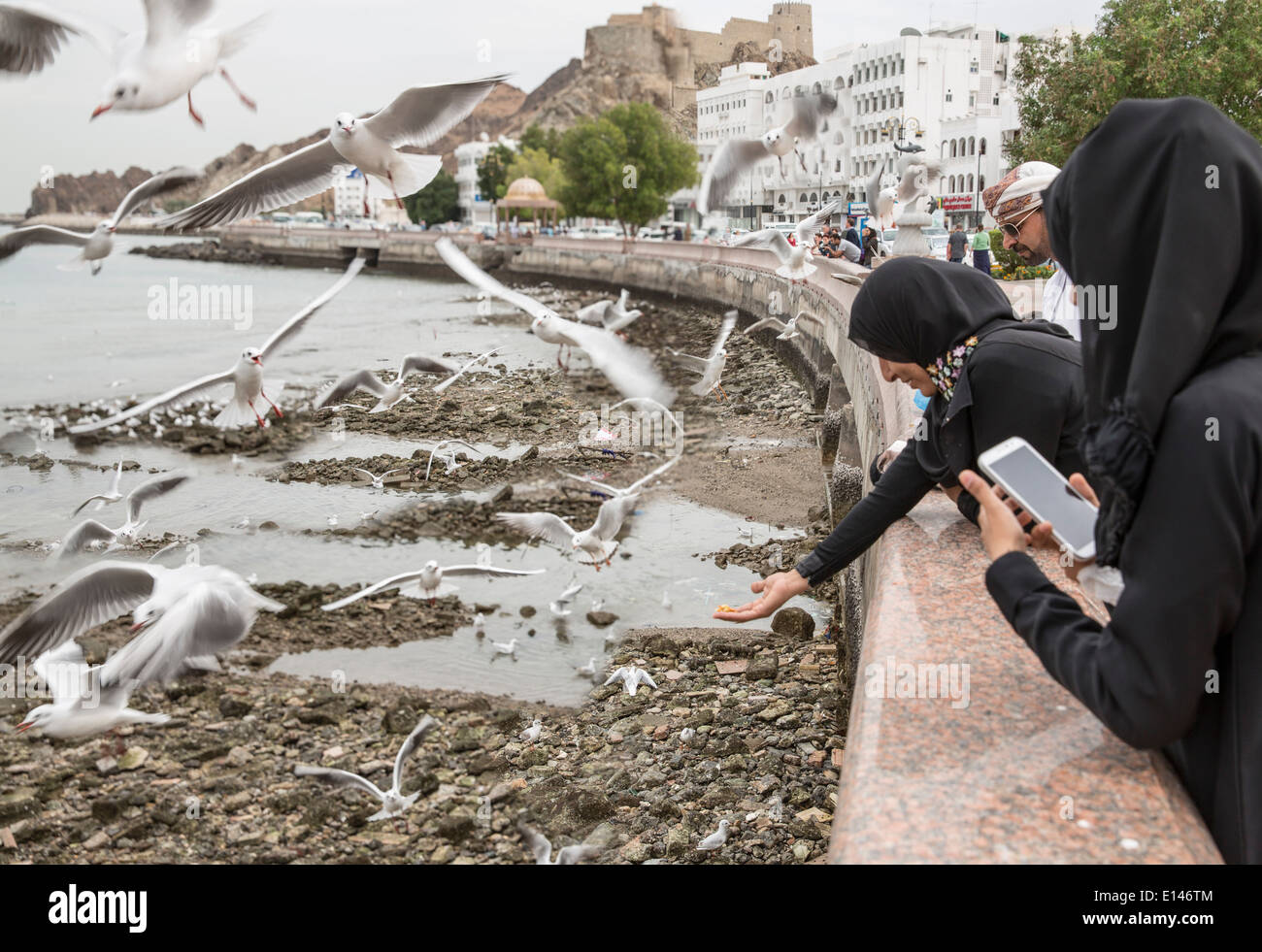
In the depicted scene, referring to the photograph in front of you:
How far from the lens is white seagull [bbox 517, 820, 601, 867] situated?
4504 mm

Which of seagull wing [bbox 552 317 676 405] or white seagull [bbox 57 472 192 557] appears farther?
white seagull [bbox 57 472 192 557]

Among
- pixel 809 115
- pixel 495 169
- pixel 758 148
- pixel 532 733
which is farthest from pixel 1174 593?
pixel 495 169

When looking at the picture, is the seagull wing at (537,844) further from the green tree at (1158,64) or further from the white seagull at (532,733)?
the green tree at (1158,64)

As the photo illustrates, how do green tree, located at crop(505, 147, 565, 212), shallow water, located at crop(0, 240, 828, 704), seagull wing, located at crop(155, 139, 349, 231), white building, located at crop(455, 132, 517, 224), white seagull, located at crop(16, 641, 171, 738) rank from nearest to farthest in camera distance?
seagull wing, located at crop(155, 139, 349, 231)
white seagull, located at crop(16, 641, 171, 738)
shallow water, located at crop(0, 240, 828, 704)
green tree, located at crop(505, 147, 565, 212)
white building, located at crop(455, 132, 517, 224)

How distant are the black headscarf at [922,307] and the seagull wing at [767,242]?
8.49 metres

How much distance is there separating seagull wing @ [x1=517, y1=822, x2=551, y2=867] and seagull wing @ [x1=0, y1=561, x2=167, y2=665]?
7.94ft

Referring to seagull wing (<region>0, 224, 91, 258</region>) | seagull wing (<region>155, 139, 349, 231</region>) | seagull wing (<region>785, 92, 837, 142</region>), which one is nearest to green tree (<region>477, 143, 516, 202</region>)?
seagull wing (<region>785, 92, 837, 142</region>)

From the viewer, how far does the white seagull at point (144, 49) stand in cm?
477

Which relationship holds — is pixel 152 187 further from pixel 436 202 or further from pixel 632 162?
pixel 436 202

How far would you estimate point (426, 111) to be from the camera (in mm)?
5734

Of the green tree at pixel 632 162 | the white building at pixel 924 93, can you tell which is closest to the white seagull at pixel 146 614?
the white building at pixel 924 93

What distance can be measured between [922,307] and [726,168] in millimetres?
7559

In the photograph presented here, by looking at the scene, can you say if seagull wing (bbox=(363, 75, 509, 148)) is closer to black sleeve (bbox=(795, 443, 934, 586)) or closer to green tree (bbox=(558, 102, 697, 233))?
black sleeve (bbox=(795, 443, 934, 586))

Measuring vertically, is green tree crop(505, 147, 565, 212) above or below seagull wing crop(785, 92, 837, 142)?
above
